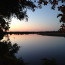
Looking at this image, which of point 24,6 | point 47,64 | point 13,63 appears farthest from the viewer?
point 24,6

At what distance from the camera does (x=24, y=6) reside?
9.42m

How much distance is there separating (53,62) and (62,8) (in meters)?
6.78

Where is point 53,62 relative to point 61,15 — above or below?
below

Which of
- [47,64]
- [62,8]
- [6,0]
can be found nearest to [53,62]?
[47,64]

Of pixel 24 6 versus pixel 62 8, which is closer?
pixel 62 8

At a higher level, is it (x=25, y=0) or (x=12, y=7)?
(x=25, y=0)

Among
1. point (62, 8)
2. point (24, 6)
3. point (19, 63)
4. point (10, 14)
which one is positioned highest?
point (24, 6)

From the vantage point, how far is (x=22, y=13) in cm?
995

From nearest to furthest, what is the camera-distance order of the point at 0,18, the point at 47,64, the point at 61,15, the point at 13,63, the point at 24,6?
the point at 61,15, the point at 13,63, the point at 47,64, the point at 24,6, the point at 0,18

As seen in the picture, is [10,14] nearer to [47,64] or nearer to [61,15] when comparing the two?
[47,64]

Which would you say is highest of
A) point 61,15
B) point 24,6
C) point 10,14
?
point 24,6

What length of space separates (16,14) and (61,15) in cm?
749

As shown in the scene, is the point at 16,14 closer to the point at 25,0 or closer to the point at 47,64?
the point at 25,0

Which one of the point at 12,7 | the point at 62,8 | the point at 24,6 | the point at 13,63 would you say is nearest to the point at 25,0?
the point at 24,6
